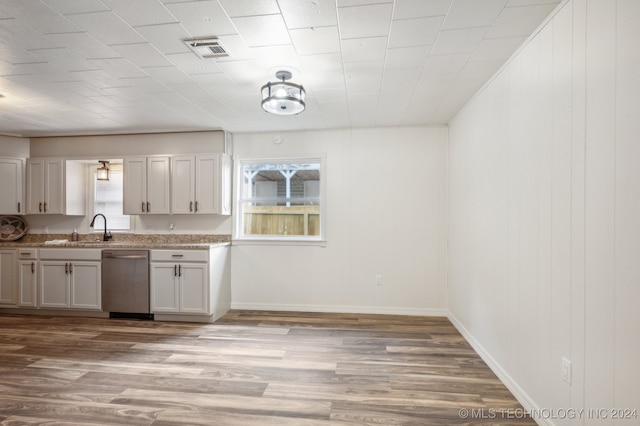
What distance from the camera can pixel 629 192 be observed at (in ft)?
4.25

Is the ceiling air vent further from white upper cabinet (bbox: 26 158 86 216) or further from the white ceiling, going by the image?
white upper cabinet (bbox: 26 158 86 216)

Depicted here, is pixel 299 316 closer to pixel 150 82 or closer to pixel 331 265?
pixel 331 265

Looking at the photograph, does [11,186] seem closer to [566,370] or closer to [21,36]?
[21,36]

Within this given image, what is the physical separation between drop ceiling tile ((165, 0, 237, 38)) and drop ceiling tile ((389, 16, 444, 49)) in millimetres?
1061

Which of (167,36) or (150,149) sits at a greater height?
(167,36)

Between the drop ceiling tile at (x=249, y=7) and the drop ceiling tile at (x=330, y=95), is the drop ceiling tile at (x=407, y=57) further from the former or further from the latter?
the drop ceiling tile at (x=249, y=7)

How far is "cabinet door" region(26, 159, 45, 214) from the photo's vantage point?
4.48 metres

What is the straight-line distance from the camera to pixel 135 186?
436 cm

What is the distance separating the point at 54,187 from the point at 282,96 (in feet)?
13.2

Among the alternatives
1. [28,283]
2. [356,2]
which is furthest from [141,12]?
[28,283]

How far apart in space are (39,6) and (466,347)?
4.20m

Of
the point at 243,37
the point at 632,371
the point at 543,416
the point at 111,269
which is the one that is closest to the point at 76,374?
the point at 111,269

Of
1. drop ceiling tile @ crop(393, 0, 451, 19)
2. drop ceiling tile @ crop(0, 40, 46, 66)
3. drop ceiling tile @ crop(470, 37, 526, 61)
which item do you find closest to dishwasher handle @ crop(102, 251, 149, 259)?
drop ceiling tile @ crop(0, 40, 46, 66)

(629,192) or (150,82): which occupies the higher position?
(150,82)
